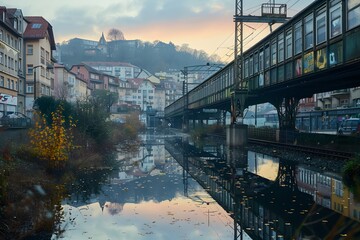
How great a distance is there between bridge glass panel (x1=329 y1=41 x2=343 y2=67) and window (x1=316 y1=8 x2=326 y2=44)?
1303 mm

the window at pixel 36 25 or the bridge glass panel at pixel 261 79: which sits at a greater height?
the window at pixel 36 25

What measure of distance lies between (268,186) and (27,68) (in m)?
54.3

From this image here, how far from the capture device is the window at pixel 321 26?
21.0 metres

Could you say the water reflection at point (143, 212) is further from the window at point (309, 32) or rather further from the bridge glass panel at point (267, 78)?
the bridge glass panel at point (267, 78)

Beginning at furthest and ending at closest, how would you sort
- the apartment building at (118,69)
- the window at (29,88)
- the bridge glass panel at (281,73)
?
the apartment building at (118,69), the window at (29,88), the bridge glass panel at (281,73)

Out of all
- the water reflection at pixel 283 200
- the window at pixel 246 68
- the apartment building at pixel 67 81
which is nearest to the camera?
the water reflection at pixel 283 200

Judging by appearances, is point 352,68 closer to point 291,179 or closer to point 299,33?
point 299,33

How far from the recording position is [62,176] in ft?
51.1

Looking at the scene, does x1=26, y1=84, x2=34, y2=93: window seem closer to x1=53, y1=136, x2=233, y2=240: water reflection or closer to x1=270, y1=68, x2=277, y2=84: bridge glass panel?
x1=270, y1=68, x2=277, y2=84: bridge glass panel

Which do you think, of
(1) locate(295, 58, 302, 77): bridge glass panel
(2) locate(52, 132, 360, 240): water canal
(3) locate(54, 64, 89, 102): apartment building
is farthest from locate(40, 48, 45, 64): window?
(2) locate(52, 132, 360, 240): water canal

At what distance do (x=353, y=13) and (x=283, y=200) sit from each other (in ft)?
35.3

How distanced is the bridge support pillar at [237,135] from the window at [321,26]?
1375 cm

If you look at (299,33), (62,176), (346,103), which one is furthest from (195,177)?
(346,103)

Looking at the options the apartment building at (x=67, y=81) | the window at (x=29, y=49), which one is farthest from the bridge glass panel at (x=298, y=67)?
the apartment building at (x=67, y=81)
